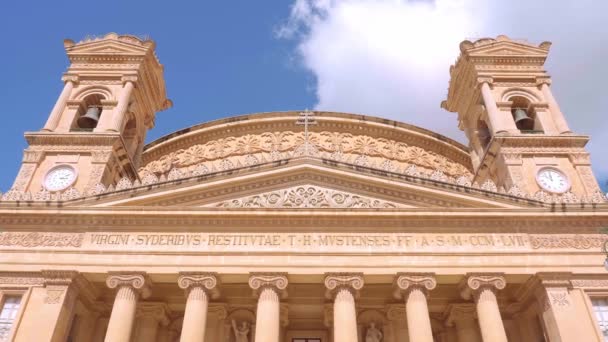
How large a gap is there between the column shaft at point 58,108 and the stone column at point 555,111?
69.4ft

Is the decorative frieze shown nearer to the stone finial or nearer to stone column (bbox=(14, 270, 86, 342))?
stone column (bbox=(14, 270, 86, 342))

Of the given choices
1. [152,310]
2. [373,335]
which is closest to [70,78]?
[152,310]

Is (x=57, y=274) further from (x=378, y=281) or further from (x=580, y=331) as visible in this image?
(x=580, y=331)

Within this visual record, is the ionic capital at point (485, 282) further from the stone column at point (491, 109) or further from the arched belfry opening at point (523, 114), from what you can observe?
the arched belfry opening at point (523, 114)

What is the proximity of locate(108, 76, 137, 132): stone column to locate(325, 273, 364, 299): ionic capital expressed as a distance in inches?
456

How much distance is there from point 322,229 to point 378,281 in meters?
2.40

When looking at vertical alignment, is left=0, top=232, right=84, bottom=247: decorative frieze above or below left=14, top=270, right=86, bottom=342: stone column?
above

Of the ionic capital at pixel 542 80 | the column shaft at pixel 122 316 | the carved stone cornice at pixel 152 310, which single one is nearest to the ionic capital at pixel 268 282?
the column shaft at pixel 122 316

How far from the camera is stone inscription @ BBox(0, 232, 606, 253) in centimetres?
1647

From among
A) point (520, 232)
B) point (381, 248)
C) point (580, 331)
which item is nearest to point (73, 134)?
point (381, 248)

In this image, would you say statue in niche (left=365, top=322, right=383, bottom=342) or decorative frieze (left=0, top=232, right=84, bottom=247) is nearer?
decorative frieze (left=0, top=232, right=84, bottom=247)

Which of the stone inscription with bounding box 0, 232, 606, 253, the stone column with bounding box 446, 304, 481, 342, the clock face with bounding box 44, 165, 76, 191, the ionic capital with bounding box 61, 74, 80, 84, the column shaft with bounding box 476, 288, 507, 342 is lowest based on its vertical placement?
the column shaft with bounding box 476, 288, 507, 342

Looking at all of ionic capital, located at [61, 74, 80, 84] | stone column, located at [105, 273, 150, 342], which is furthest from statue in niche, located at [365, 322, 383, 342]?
ionic capital, located at [61, 74, 80, 84]

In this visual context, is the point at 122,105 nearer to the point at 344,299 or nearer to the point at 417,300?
the point at 344,299
